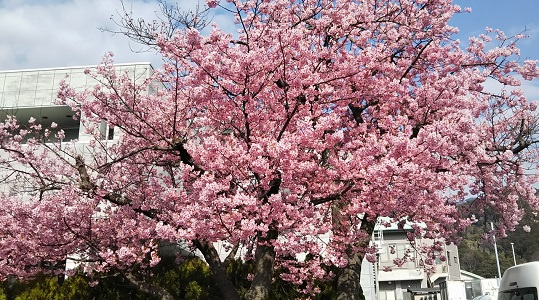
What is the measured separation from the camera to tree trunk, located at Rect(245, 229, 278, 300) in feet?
30.1

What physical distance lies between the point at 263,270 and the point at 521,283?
4.74 m

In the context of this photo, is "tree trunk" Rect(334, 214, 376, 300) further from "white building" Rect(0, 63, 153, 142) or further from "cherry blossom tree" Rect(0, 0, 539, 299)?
"white building" Rect(0, 63, 153, 142)

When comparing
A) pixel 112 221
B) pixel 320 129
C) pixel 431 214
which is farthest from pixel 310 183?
pixel 112 221

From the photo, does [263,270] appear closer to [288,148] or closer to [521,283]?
[288,148]

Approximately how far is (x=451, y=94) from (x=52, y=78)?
14.6 metres

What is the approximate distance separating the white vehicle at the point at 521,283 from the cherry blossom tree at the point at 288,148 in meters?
2.15

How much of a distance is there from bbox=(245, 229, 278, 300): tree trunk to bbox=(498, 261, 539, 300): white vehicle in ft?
13.3

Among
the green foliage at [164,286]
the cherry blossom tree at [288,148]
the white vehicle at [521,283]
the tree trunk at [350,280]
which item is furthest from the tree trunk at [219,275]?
the white vehicle at [521,283]

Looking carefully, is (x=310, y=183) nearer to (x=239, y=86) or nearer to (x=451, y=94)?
(x=239, y=86)

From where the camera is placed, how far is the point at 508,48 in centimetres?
1365

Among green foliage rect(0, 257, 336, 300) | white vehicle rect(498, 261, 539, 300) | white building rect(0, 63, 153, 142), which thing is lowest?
white vehicle rect(498, 261, 539, 300)

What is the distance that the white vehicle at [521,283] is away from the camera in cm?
622

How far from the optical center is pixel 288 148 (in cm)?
783

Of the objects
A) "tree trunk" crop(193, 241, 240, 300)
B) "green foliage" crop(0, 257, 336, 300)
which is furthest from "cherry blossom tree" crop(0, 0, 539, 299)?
"green foliage" crop(0, 257, 336, 300)
